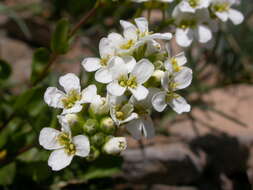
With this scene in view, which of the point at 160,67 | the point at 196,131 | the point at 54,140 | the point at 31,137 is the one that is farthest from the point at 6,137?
the point at 196,131

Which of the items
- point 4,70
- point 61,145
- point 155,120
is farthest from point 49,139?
point 155,120

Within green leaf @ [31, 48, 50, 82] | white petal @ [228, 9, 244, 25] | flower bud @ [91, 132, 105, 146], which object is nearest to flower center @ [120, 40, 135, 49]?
flower bud @ [91, 132, 105, 146]

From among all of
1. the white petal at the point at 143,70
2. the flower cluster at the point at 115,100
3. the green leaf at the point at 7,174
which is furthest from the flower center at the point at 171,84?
the green leaf at the point at 7,174

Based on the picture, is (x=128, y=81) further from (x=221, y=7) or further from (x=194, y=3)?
(x=221, y=7)

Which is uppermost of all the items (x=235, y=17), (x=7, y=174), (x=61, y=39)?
(x=61, y=39)

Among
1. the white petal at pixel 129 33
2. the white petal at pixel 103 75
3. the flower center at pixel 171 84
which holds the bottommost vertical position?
the flower center at pixel 171 84

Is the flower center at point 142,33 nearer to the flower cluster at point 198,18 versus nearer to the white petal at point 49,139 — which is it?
the flower cluster at point 198,18

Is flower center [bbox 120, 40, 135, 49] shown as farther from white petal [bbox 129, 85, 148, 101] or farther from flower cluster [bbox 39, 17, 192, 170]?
white petal [bbox 129, 85, 148, 101]
